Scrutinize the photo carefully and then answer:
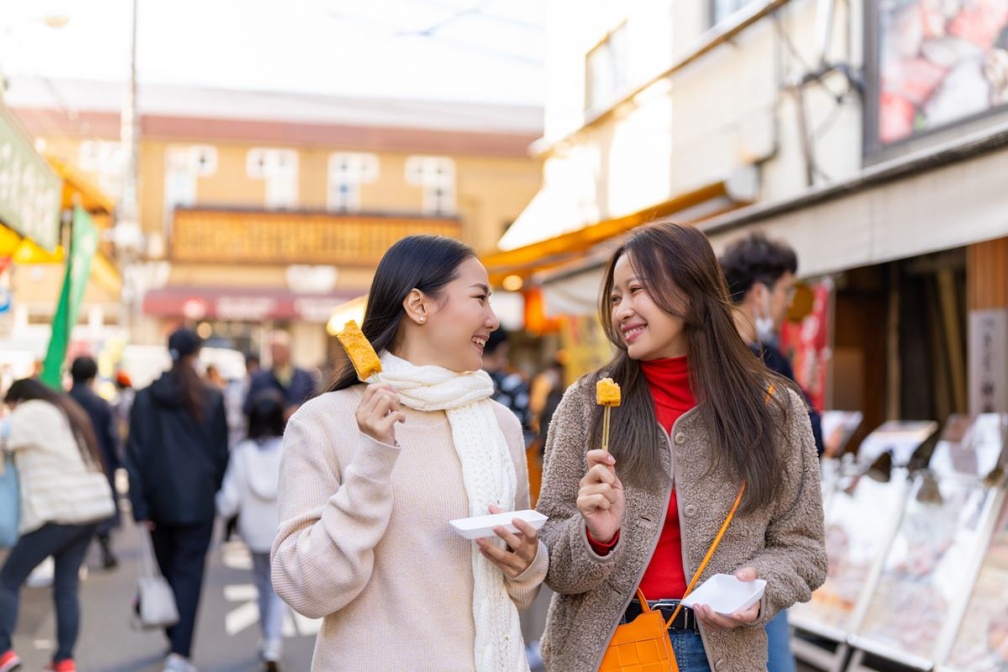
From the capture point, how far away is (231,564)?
1141cm

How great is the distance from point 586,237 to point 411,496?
8306 millimetres

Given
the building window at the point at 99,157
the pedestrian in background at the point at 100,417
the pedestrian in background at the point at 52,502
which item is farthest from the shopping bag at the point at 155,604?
the building window at the point at 99,157

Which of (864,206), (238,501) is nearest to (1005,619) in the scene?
(864,206)

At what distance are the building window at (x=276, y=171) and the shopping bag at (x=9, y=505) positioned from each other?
85.4 feet

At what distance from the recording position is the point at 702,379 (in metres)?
2.85

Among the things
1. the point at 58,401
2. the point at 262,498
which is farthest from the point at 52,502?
the point at 262,498

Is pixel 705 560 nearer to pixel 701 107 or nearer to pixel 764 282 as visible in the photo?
pixel 764 282

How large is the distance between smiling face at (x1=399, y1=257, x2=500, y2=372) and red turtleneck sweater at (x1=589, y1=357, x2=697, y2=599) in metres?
0.49

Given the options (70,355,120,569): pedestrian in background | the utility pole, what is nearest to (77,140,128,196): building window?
the utility pole

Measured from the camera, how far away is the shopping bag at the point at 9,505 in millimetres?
6098

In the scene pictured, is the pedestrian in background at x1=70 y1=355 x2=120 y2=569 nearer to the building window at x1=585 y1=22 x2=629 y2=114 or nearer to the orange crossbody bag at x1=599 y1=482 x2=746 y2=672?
the building window at x1=585 y1=22 x2=629 y2=114

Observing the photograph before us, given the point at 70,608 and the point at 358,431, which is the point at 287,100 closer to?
the point at 70,608

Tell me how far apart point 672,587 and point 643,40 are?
10350mm

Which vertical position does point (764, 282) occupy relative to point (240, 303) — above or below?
below
